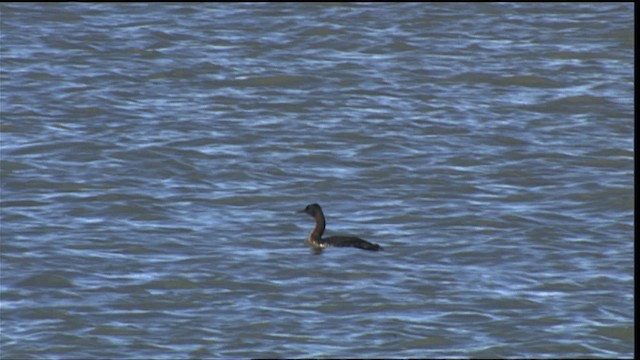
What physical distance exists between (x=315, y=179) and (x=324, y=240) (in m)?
3.12

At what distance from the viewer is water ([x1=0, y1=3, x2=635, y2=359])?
15062 millimetres

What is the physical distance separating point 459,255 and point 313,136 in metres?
5.67

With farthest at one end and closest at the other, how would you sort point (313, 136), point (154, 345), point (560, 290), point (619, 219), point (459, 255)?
point (313, 136)
point (619, 219)
point (459, 255)
point (560, 290)
point (154, 345)

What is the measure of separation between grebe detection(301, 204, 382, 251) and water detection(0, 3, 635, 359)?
0.47ft

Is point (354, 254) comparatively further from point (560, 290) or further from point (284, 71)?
point (284, 71)

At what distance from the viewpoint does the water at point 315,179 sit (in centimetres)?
1506

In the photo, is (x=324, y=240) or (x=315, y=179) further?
(x=315, y=179)

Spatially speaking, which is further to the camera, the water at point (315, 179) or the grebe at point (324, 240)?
the grebe at point (324, 240)

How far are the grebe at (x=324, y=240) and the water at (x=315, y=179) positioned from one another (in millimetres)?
143

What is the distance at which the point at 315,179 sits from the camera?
68.2 feet

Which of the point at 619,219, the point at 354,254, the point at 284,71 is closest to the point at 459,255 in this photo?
the point at 354,254

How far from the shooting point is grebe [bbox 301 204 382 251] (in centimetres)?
1758

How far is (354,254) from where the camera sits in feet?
58.2

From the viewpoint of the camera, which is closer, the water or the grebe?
the water
